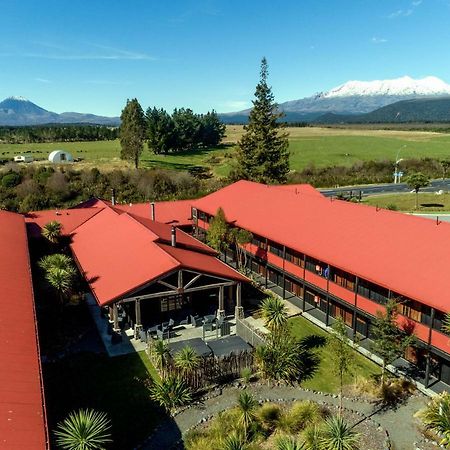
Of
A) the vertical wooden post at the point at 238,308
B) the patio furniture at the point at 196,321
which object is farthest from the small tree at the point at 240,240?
the patio furniture at the point at 196,321

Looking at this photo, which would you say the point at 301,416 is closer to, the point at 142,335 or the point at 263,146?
the point at 142,335

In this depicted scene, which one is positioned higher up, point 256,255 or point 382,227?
point 382,227

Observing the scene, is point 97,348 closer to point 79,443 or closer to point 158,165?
point 79,443

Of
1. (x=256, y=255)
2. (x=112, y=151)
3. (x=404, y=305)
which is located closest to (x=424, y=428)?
(x=404, y=305)

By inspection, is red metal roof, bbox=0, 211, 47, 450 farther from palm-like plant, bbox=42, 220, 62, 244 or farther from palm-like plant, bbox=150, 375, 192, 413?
palm-like plant, bbox=42, 220, 62, 244

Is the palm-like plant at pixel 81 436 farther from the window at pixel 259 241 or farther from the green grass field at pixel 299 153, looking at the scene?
the green grass field at pixel 299 153
